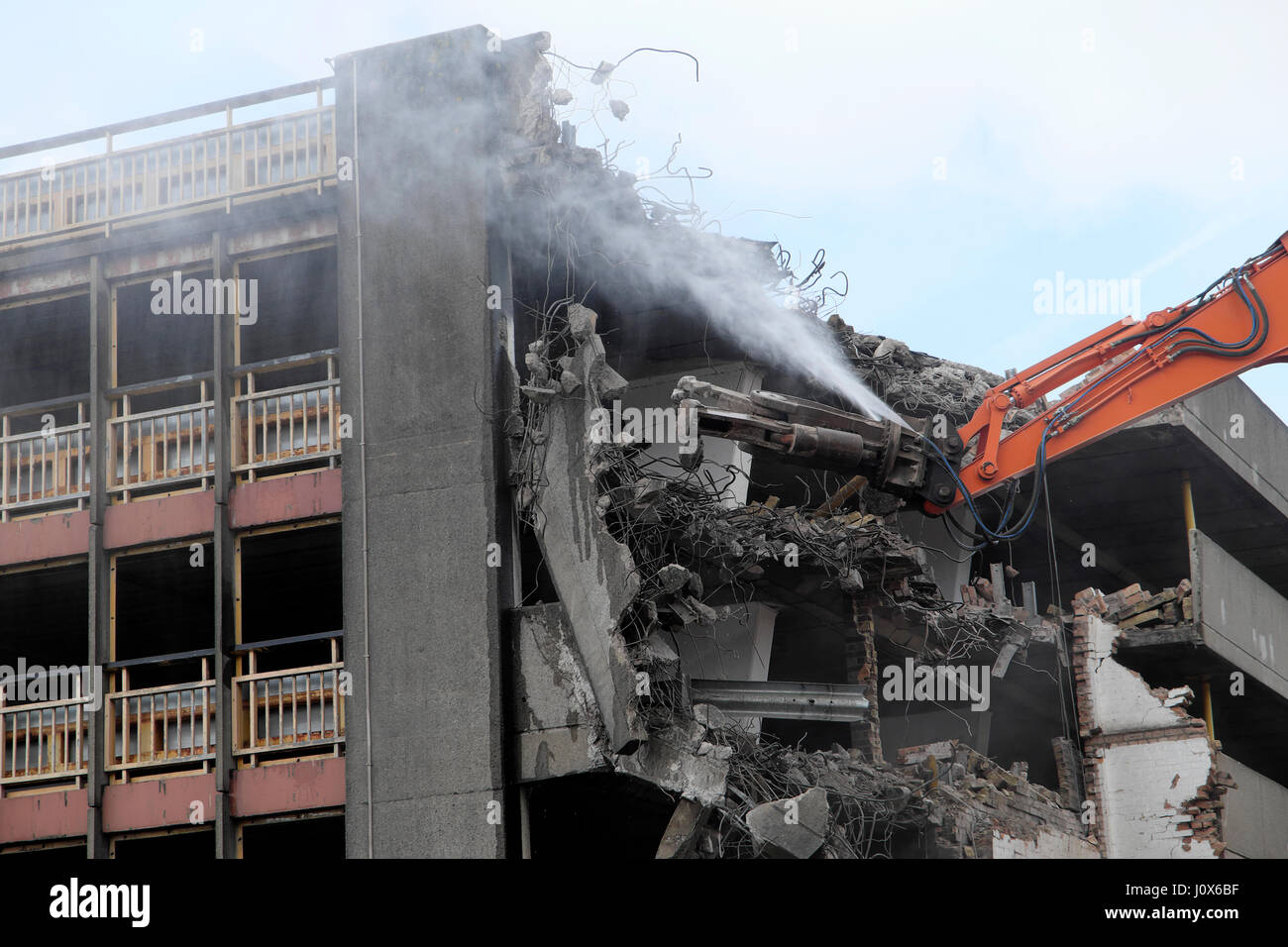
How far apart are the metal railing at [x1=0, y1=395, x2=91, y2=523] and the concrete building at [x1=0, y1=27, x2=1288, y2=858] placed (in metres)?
0.06

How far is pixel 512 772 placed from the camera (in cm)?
1653

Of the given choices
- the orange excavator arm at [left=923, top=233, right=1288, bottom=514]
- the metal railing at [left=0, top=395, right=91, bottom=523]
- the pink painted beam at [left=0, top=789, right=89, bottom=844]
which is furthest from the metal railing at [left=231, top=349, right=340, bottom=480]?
the orange excavator arm at [left=923, top=233, right=1288, bottom=514]

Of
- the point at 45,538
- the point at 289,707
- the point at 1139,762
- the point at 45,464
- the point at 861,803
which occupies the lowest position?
the point at 861,803

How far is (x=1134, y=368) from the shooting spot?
57.2 feet

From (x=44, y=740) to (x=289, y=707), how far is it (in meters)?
2.86

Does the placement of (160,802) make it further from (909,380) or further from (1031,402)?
(909,380)

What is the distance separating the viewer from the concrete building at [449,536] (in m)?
16.5

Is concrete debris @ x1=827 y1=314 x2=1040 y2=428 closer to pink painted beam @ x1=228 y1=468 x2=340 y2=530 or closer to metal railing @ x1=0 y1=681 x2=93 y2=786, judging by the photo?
pink painted beam @ x1=228 y1=468 x2=340 y2=530

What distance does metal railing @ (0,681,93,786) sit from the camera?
1814 cm

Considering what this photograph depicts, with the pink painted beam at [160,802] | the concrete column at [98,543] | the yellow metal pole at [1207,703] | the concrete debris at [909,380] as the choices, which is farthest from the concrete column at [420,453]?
the yellow metal pole at [1207,703]

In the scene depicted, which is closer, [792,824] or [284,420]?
[792,824]

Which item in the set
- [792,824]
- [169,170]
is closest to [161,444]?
[169,170]
